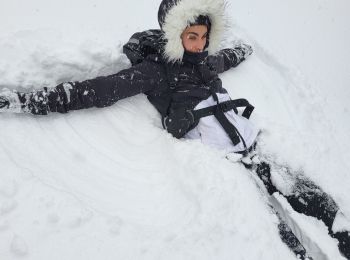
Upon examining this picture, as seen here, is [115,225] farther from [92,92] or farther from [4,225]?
[92,92]

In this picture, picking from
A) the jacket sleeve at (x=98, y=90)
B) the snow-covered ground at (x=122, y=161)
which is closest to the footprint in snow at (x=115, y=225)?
the snow-covered ground at (x=122, y=161)

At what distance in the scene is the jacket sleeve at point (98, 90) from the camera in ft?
8.03

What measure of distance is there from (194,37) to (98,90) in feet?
2.82

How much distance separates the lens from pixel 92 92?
261 cm

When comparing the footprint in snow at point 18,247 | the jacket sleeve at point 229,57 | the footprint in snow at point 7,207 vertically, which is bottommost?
the footprint in snow at point 18,247

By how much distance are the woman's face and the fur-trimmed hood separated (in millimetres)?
63

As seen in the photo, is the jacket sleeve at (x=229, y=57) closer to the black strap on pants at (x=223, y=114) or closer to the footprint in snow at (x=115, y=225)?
the black strap on pants at (x=223, y=114)

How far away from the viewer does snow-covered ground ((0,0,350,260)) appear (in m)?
1.98

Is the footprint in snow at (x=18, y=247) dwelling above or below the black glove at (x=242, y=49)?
below

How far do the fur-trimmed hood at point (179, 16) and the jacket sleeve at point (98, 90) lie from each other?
0.20 meters

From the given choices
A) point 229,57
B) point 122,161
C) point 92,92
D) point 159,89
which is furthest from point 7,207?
point 229,57

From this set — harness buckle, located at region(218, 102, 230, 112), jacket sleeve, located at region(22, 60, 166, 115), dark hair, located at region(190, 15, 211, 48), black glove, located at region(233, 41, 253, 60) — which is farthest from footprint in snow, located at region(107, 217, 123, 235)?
black glove, located at region(233, 41, 253, 60)

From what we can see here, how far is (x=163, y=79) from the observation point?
9.64 feet

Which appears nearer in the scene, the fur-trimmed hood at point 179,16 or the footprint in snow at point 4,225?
the footprint in snow at point 4,225
